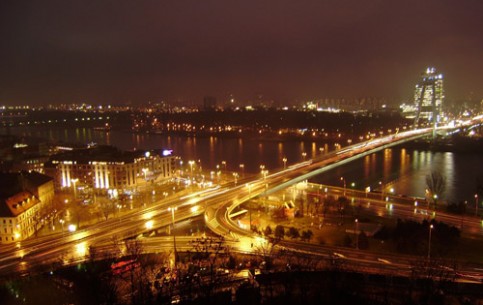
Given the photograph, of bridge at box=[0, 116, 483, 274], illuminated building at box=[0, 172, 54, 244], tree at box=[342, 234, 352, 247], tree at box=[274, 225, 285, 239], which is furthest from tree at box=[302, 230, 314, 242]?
illuminated building at box=[0, 172, 54, 244]

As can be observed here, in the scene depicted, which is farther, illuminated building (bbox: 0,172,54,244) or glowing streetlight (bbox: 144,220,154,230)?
illuminated building (bbox: 0,172,54,244)

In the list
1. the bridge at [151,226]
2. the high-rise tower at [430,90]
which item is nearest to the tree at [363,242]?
the bridge at [151,226]

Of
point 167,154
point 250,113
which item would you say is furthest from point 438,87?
point 167,154

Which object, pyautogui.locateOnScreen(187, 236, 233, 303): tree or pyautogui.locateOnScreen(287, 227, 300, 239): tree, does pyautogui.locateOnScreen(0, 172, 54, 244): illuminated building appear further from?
pyautogui.locateOnScreen(287, 227, 300, 239): tree

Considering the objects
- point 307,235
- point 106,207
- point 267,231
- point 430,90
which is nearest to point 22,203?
point 106,207

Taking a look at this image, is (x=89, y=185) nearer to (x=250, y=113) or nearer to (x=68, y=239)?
(x=68, y=239)

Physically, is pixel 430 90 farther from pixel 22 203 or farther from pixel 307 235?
pixel 22 203

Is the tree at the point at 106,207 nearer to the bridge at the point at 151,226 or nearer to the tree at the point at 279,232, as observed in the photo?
the bridge at the point at 151,226
